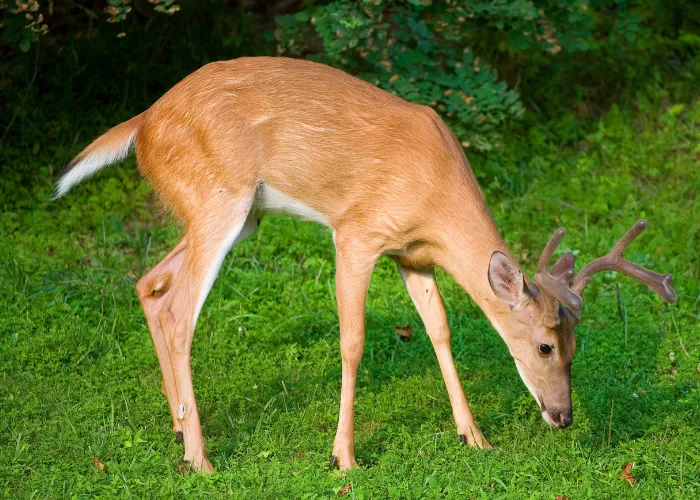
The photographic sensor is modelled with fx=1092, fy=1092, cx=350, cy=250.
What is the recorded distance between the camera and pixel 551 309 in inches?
205

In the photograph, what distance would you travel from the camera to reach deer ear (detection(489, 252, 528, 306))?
5.11 metres

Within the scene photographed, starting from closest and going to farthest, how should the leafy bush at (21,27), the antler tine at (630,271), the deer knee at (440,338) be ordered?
1. the antler tine at (630,271)
2. the deer knee at (440,338)
3. the leafy bush at (21,27)

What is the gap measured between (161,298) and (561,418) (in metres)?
2.24

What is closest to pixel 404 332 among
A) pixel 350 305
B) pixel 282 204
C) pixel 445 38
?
pixel 350 305

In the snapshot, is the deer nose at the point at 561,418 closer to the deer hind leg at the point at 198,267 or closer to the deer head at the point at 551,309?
the deer head at the point at 551,309

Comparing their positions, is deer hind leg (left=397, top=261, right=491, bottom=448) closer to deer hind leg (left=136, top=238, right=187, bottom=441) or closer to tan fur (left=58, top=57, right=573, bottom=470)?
tan fur (left=58, top=57, right=573, bottom=470)

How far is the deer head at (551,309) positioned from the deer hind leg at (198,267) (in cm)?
132

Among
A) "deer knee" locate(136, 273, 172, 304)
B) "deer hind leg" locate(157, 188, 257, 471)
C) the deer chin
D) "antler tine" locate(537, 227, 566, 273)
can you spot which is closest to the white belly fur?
"deer hind leg" locate(157, 188, 257, 471)

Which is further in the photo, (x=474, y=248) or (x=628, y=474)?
(x=474, y=248)

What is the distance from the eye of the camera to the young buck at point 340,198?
5.31 m

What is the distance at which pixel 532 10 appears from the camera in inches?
293

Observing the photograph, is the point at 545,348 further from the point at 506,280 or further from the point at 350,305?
the point at 350,305

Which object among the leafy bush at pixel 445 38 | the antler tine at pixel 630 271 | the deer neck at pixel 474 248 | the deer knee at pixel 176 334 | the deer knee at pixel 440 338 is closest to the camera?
the antler tine at pixel 630 271

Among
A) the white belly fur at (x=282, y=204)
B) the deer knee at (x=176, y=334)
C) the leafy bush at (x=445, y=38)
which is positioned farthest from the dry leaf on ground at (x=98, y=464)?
the leafy bush at (x=445, y=38)
